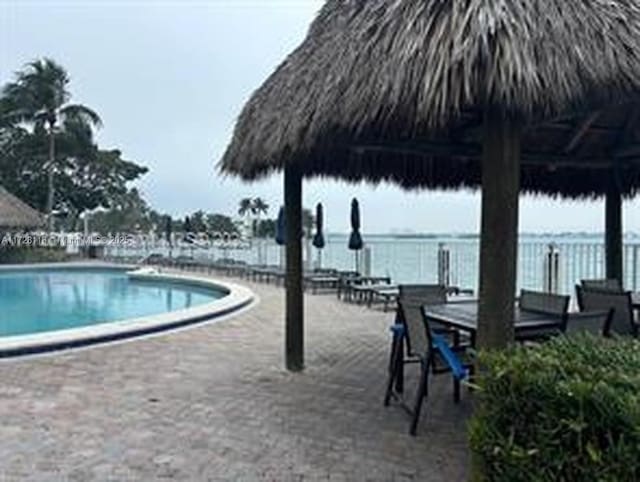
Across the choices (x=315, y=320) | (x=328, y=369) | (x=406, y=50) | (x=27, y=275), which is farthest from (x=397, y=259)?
(x=406, y=50)

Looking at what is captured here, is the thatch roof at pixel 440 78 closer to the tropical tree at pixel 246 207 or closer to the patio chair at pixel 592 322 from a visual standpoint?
the patio chair at pixel 592 322

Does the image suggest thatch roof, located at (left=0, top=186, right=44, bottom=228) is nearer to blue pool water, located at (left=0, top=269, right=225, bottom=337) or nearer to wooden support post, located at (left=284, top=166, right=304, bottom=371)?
blue pool water, located at (left=0, top=269, right=225, bottom=337)

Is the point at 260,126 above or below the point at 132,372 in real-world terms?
above

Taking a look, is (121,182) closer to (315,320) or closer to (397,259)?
(397,259)

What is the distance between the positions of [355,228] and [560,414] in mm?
13025

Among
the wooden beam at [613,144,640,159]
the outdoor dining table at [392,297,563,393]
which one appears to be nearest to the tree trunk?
the wooden beam at [613,144,640,159]

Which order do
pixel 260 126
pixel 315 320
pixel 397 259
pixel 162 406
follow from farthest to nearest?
pixel 397 259 < pixel 315 320 < pixel 260 126 < pixel 162 406

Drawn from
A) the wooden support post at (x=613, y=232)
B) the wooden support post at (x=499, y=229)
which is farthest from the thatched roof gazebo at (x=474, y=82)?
the wooden support post at (x=613, y=232)

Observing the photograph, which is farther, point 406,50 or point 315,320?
point 315,320

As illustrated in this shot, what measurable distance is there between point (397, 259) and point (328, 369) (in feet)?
39.6

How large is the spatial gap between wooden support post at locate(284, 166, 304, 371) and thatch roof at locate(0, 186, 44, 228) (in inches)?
876

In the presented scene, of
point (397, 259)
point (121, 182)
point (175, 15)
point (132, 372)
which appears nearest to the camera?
point (132, 372)

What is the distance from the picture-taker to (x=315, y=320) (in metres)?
10.9

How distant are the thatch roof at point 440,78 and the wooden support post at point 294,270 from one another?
1.10ft
